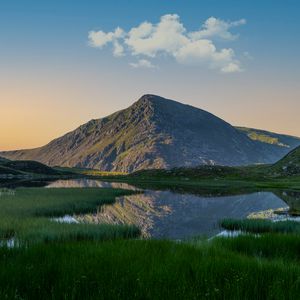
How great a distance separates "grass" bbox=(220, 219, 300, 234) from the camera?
28.1m

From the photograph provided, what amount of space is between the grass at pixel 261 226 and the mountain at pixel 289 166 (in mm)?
115051

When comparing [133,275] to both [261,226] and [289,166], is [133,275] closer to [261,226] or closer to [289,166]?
[261,226]

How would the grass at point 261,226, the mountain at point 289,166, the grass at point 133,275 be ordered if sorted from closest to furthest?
the grass at point 133,275, the grass at point 261,226, the mountain at point 289,166

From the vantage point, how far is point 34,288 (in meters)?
10.5

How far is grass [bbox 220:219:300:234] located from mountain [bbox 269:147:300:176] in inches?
4530

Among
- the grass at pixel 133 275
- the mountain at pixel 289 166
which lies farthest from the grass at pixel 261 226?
the mountain at pixel 289 166

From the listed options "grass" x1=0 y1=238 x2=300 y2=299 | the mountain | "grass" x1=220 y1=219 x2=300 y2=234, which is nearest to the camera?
"grass" x1=0 y1=238 x2=300 y2=299

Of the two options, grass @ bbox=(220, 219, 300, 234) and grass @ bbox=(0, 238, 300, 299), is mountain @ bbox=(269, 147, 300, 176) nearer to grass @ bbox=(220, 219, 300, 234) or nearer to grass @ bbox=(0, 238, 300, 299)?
grass @ bbox=(220, 219, 300, 234)

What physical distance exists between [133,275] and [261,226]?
2038 cm

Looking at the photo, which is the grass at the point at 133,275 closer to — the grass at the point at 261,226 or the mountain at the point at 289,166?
the grass at the point at 261,226

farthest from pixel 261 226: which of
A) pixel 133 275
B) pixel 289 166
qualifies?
pixel 289 166

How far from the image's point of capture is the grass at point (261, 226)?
92.2ft

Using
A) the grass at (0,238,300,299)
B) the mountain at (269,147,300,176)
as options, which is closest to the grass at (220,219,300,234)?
the grass at (0,238,300,299)

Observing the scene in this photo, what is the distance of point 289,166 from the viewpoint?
15125 cm
